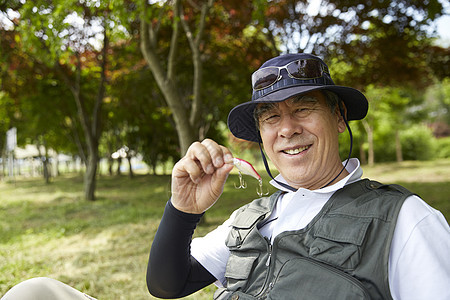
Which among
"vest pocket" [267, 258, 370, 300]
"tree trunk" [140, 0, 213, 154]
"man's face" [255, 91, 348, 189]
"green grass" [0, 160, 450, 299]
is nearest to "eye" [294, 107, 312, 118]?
"man's face" [255, 91, 348, 189]

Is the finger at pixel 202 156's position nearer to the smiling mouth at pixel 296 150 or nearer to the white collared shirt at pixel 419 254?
the smiling mouth at pixel 296 150

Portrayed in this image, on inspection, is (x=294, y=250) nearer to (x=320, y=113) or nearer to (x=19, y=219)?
(x=320, y=113)

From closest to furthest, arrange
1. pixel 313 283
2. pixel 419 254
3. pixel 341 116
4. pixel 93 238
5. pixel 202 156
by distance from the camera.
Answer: pixel 419 254 < pixel 313 283 < pixel 202 156 < pixel 341 116 < pixel 93 238

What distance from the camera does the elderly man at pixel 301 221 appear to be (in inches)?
53.5

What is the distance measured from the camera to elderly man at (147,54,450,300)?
136cm

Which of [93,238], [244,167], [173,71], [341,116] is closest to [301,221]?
[244,167]

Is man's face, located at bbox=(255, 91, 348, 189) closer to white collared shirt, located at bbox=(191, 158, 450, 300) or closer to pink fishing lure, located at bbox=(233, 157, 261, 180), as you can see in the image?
pink fishing lure, located at bbox=(233, 157, 261, 180)

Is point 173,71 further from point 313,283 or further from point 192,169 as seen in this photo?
point 313,283

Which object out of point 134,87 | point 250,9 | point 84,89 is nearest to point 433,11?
point 250,9

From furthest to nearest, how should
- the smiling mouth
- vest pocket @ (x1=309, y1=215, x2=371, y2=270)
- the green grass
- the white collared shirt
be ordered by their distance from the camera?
1. the green grass
2. the smiling mouth
3. vest pocket @ (x1=309, y1=215, x2=371, y2=270)
4. the white collared shirt

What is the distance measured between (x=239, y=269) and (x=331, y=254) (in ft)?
1.64

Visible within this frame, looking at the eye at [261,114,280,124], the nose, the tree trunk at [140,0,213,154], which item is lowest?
the nose

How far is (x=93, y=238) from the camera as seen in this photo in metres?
7.27

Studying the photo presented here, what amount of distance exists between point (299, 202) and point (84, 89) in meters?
15.0
